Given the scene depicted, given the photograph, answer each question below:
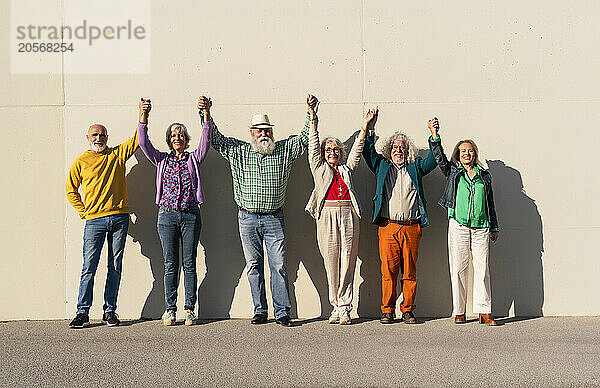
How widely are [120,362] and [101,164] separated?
2464mm

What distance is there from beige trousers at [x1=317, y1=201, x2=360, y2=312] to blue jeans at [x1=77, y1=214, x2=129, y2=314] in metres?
2.04

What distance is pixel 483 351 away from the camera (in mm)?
6500

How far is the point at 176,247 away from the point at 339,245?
1.66m

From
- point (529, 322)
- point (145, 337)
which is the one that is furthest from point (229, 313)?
point (529, 322)

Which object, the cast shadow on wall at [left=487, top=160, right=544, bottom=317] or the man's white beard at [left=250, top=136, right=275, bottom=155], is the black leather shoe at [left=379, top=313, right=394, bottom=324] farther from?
the man's white beard at [left=250, top=136, right=275, bottom=155]

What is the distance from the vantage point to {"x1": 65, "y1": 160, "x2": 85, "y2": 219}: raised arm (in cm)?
784

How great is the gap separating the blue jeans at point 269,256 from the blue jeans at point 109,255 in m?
1.25

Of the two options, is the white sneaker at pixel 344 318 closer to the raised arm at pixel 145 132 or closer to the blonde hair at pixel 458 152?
the blonde hair at pixel 458 152

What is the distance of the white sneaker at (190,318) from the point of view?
781 cm

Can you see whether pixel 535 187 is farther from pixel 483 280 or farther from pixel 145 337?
pixel 145 337

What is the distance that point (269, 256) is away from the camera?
7934 millimetres

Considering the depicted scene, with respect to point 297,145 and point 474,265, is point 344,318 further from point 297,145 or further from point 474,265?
point 297,145

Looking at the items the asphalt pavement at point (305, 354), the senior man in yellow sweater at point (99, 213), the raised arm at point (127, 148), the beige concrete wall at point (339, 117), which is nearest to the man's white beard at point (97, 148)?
the senior man in yellow sweater at point (99, 213)

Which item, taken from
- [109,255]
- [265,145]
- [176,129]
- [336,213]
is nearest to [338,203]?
[336,213]
